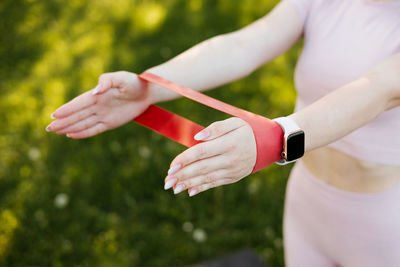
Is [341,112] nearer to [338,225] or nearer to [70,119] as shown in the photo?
[338,225]

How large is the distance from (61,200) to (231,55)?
6.31 feet

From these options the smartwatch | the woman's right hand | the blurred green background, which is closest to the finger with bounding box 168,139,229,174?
the smartwatch

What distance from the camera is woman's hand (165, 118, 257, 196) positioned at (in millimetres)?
958

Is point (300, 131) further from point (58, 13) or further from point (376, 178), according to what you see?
point (58, 13)

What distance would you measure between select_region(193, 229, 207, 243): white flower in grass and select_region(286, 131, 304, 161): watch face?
1800mm

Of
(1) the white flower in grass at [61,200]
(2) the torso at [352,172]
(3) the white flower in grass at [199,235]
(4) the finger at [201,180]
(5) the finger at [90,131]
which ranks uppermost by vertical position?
(4) the finger at [201,180]

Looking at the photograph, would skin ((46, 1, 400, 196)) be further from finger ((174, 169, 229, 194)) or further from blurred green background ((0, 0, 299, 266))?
blurred green background ((0, 0, 299, 266))

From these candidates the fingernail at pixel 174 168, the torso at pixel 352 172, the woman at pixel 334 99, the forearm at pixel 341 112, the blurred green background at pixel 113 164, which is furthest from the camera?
the blurred green background at pixel 113 164

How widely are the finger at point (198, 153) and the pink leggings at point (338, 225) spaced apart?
0.71m

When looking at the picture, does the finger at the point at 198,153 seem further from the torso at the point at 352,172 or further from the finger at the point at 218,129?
the torso at the point at 352,172

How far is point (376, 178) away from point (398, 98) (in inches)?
14.1

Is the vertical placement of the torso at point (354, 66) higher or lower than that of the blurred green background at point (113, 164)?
higher

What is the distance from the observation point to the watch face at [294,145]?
1014mm

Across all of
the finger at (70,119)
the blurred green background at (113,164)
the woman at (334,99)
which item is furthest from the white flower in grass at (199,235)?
the finger at (70,119)
